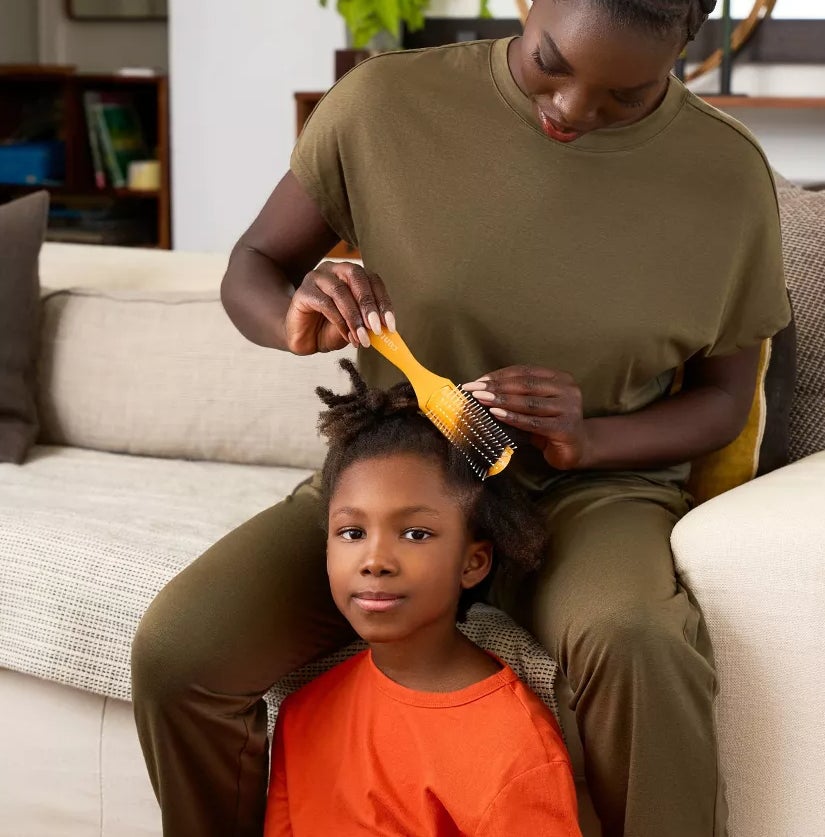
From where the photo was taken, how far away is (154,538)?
4.69 feet

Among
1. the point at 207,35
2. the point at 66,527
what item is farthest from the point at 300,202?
the point at 207,35

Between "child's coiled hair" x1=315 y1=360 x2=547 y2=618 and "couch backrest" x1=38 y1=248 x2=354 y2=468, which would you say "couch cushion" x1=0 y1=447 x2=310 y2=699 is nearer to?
"couch backrest" x1=38 y1=248 x2=354 y2=468

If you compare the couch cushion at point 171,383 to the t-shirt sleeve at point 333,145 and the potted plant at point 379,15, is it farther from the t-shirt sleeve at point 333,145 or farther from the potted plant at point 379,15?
the potted plant at point 379,15

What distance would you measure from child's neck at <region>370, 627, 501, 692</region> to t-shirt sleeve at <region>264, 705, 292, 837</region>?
144mm

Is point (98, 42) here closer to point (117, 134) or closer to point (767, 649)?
point (117, 134)

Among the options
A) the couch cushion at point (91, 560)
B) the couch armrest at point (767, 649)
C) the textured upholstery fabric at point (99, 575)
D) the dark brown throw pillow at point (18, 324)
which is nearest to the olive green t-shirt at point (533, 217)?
the couch armrest at point (767, 649)

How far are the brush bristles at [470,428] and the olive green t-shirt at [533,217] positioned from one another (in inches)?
5.8

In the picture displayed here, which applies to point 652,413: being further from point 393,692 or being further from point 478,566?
point 393,692

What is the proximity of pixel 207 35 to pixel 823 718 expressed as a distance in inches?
107

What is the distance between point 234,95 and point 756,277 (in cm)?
234

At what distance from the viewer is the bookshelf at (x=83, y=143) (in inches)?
140

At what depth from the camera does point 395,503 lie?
1095 millimetres

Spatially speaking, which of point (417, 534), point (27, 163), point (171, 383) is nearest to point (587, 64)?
point (417, 534)

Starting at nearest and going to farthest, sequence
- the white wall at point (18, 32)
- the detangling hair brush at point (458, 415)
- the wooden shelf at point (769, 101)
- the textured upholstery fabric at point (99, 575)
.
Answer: the detangling hair brush at point (458, 415)
the textured upholstery fabric at point (99, 575)
the wooden shelf at point (769, 101)
the white wall at point (18, 32)
